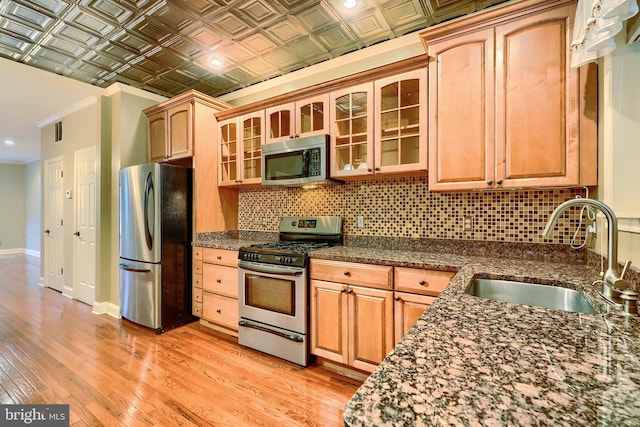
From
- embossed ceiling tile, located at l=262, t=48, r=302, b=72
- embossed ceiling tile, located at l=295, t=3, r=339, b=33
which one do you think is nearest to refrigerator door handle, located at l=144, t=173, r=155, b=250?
embossed ceiling tile, located at l=262, t=48, r=302, b=72

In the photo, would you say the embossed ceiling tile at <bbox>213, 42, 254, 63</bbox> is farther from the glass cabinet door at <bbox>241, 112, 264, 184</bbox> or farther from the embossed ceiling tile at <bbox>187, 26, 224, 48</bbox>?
the glass cabinet door at <bbox>241, 112, 264, 184</bbox>

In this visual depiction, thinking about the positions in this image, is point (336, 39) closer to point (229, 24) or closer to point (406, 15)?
point (406, 15)

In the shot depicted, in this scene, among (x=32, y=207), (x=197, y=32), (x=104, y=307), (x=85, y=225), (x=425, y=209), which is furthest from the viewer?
(x=32, y=207)

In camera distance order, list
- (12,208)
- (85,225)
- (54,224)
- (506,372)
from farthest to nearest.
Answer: (12,208) < (54,224) < (85,225) < (506,372)

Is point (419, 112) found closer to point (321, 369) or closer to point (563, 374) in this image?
point (563, 374)

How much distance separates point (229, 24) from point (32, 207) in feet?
29.5

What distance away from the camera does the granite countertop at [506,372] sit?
424 millimetres

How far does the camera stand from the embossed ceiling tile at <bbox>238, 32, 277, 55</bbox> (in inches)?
101

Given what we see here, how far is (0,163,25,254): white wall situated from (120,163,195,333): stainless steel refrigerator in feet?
25.3

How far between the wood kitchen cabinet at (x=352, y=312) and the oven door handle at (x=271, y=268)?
128 millimetres

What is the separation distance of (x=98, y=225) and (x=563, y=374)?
4.40 meters

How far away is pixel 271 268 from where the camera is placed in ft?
7.97

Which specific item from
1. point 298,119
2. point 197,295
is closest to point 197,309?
point 197,295

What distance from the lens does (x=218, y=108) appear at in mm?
3420
